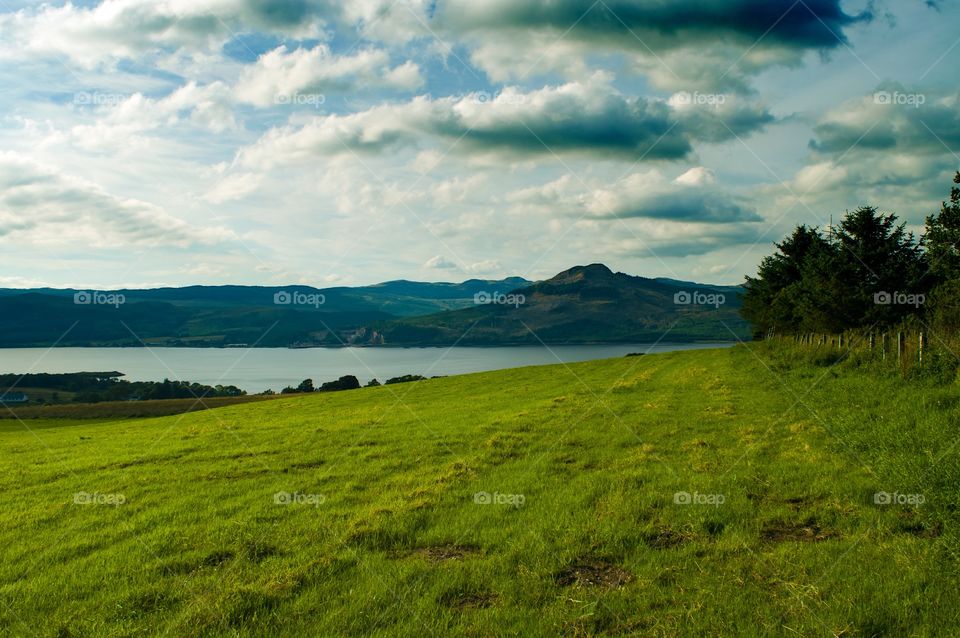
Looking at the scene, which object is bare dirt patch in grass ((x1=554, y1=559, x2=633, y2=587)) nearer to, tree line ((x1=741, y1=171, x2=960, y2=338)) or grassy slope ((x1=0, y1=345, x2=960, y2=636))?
grassy slope ((x1=0, y1=345, x2=960, y2=636))

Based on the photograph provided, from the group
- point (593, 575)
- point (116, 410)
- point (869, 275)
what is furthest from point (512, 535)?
point (116, 410)

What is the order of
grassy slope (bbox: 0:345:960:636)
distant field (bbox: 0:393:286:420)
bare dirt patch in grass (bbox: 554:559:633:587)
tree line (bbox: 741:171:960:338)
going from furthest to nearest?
1. distant field (bbox: 0:393:286:420)
2. tree line (bbox: 741:171:960:338)
3. bare dirt patch in grass (bbox: 554:559:633:587)
4. grassy slope (bbox: 0:345:960:636)

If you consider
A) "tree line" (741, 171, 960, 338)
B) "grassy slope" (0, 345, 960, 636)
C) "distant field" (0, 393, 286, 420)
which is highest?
"tree line" (741, 171, 960, 338)

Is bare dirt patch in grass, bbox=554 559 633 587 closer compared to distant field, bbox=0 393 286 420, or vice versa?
bare dirt patch in grass, bbox=554 559 633 587

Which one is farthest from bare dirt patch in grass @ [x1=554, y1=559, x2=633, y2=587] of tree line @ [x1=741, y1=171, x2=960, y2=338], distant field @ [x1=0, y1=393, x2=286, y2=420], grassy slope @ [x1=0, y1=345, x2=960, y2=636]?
distant field @ [x1=0, y1=393, x2=286, y2=420]

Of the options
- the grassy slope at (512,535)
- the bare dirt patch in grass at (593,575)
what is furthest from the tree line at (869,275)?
the bare dirt patch in grass at (593,575)

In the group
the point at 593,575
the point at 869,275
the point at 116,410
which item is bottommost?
the point at 116,410

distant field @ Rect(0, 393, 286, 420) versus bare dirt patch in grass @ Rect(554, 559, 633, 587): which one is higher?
bare dirt patch in grass @ Rect(554, 559, 633, 587)

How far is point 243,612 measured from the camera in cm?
721

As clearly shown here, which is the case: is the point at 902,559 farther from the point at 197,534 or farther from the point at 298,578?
the point at 197,534

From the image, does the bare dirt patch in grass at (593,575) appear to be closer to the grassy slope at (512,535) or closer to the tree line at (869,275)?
the grassy slope at (512,535)

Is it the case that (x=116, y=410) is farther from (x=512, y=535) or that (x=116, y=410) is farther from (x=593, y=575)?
(x=593, y=575)

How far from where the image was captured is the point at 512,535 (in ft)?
31.8

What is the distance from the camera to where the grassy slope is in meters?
6.98
